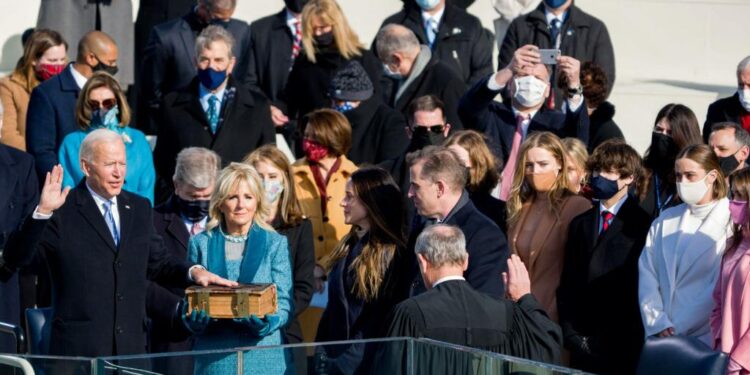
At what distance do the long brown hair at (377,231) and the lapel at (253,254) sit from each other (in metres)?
0.46

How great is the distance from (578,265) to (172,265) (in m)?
2.15

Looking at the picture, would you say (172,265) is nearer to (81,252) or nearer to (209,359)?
(81,252)

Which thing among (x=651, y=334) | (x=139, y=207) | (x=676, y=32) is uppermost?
(x=676, y=32)

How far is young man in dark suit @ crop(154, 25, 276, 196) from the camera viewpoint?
11.6m

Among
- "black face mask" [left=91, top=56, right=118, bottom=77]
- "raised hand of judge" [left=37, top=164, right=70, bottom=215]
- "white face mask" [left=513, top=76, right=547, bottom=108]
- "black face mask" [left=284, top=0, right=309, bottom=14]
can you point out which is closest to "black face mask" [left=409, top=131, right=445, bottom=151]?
"white face mask" [left=513, top=76, right=547, bottom=108]

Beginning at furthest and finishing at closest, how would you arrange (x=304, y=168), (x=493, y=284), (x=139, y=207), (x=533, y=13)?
(x=533, y=13) < (x=304, y=168) < (x=139, y=207) < (x=493, y=284)

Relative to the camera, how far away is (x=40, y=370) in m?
6.80

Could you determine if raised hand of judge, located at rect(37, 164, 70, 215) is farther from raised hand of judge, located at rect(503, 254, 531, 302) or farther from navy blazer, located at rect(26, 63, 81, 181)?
navy blazer, located at rect(26, 63, 81, 181)

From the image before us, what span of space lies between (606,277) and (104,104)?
3268 millimetres

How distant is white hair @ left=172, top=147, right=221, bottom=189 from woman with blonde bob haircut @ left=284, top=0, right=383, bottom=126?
236cm

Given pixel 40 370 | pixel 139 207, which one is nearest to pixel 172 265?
pixel 139 207

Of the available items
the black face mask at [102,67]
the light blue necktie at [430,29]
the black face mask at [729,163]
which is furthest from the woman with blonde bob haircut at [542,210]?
the light blue necktie at [430,29]

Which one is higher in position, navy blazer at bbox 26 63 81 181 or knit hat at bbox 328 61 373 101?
knit hat at bbox 328 61 373 101

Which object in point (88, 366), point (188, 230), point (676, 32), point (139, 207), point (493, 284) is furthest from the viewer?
point (676, 32)
